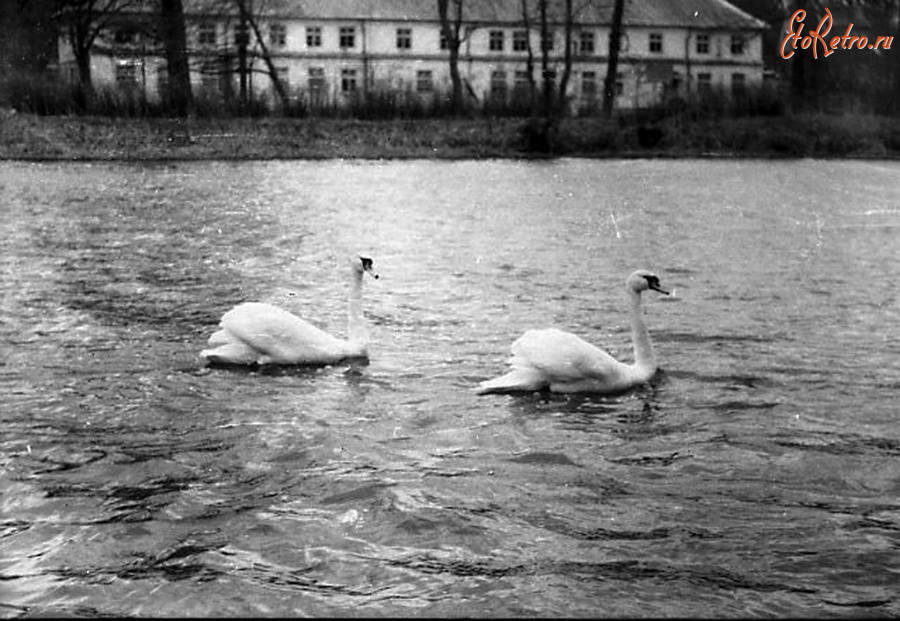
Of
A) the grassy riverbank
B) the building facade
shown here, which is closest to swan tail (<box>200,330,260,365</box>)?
the grassy riverbank

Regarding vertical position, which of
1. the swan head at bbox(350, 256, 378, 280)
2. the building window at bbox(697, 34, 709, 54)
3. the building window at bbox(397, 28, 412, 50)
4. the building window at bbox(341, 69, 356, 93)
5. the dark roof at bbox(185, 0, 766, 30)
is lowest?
the swan head at bbox(350, 256, 378, 280)

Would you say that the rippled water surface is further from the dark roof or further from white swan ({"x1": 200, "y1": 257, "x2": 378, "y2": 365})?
the dark roof

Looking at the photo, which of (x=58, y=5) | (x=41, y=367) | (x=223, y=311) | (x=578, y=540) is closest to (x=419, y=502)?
(x=578, y=540)

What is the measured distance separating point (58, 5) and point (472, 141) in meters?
11.1

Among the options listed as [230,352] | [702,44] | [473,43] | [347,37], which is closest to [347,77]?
[347,37]

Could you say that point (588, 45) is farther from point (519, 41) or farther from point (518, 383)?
point (518, 383)

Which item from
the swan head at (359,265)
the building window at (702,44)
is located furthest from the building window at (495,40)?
the swan head at (359,265)

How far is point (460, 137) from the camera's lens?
34094 mm

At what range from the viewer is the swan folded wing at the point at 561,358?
321 inches

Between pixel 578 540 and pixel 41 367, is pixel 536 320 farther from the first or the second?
pixel 578 540

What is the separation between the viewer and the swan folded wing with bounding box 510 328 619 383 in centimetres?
816

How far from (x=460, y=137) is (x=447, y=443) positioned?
89.6ft

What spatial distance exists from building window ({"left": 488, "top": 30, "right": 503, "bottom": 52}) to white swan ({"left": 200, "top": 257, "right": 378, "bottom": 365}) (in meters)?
58.4

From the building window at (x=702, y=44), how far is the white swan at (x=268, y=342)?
62374mm
